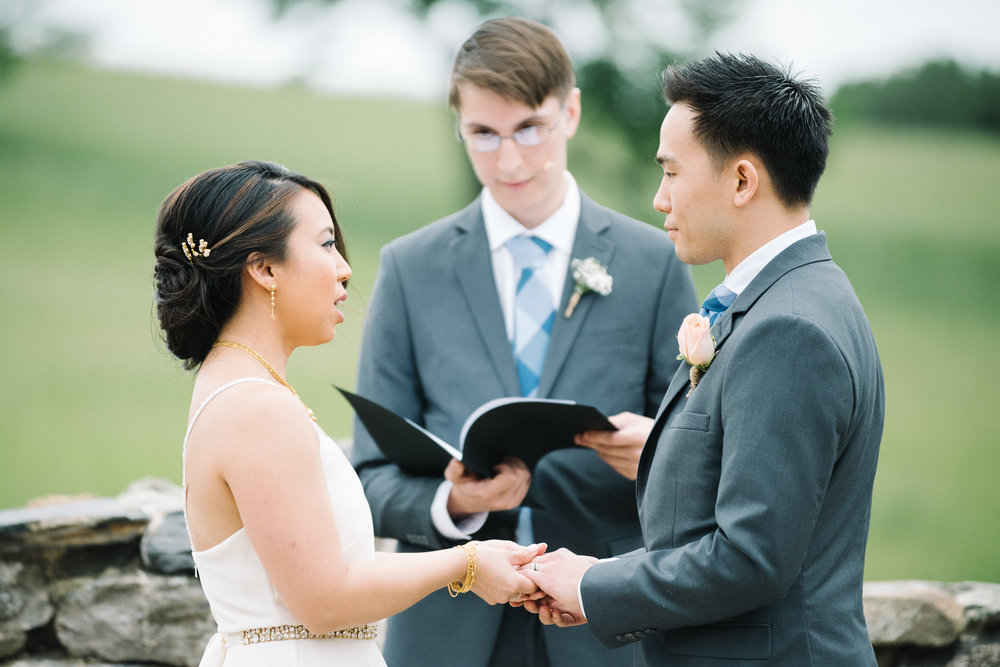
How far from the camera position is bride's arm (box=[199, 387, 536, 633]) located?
6.74 feet

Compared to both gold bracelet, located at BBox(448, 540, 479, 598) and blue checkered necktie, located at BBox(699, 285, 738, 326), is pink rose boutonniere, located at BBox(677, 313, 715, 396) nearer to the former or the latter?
blue checkered necktie, located at BBox(699, 285, 738, 326)

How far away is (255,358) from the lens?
7.55ft

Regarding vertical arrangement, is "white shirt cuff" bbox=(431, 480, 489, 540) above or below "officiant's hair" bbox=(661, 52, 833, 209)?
below

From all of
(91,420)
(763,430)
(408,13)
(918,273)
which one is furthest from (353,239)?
(763,430)

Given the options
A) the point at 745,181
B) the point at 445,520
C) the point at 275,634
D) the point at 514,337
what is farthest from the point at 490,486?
the point at 745,181

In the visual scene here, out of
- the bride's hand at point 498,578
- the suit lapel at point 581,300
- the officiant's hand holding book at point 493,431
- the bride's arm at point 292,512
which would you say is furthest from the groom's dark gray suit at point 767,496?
the suit lapel at point 581,300

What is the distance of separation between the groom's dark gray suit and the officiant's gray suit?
0.73m

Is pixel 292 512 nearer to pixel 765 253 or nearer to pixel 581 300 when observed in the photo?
pixel 765 253

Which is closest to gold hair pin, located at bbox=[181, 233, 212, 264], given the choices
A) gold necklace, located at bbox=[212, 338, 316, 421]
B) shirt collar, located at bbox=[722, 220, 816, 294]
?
gold necklace, located at bbox=[212, 338, 316, 421]

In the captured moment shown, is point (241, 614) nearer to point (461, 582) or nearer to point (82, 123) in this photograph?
point (461, 582)

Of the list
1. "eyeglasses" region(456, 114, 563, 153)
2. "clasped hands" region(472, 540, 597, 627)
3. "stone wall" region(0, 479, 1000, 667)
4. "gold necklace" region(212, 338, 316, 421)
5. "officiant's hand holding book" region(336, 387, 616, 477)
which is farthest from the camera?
"stone wall" region(0, 479, 1000, 667)

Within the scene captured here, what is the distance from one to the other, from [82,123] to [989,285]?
21.8 m

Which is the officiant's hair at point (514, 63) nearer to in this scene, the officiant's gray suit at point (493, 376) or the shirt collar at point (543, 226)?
the shirt collar at point (543, 226)

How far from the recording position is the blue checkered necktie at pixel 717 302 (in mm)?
2328
